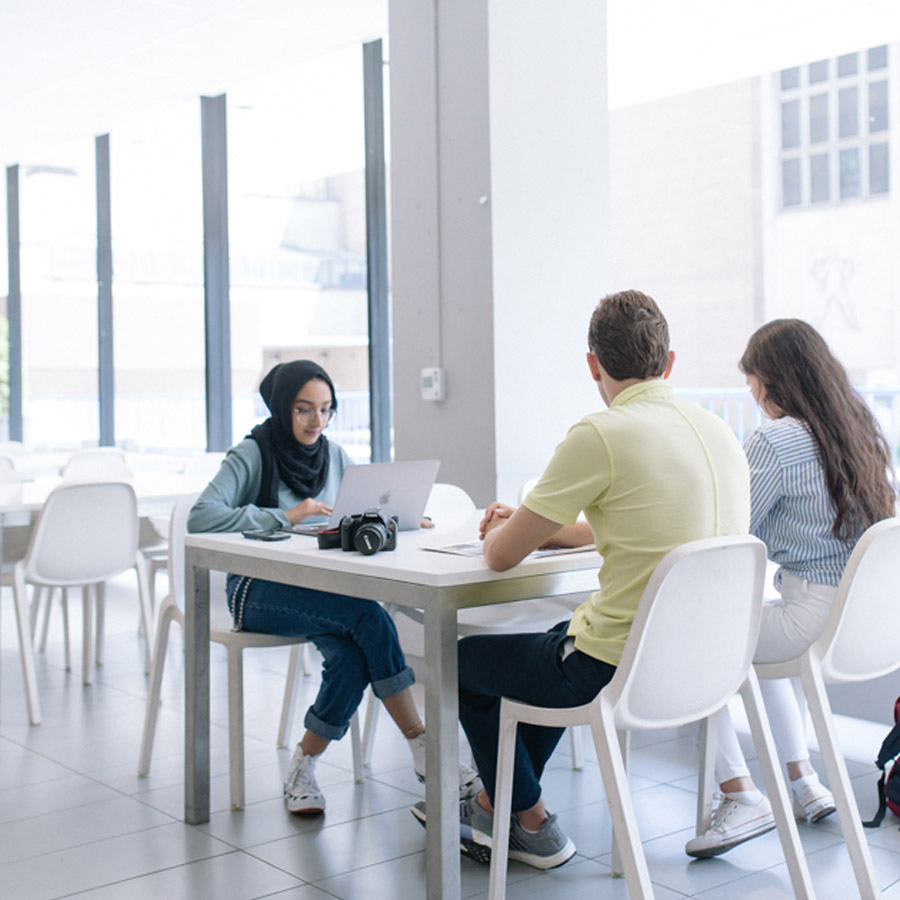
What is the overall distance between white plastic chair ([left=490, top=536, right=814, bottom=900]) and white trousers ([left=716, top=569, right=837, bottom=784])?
32 centimetres

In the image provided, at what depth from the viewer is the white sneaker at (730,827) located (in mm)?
2346

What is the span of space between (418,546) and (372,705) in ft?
3.14

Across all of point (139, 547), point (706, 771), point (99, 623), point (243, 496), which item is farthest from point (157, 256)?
point (706, 771)

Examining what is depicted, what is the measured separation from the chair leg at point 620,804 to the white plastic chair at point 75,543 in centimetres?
225

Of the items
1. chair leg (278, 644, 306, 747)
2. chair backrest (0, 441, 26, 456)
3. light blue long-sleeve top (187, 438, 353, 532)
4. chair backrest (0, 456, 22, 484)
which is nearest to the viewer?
light blue long-sleeve top (187, 438, 353, 532)

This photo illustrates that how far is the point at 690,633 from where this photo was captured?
1.85m

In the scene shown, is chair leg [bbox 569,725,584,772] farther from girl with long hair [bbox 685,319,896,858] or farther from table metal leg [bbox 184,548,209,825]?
table metal leg [bbox 184,548,209,825]

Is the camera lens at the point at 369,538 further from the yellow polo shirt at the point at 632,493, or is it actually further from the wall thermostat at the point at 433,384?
the wall thermostat at the point at 433,384

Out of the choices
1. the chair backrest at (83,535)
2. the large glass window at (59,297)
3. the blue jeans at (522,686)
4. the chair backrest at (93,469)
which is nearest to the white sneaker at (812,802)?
the blue jeans at (522,686)

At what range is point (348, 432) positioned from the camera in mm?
7859

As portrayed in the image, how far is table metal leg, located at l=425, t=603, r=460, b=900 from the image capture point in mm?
1959

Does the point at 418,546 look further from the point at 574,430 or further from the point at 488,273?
the point at 488,273

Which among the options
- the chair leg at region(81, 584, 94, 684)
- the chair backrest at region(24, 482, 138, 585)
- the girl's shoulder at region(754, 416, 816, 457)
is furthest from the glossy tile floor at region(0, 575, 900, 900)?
the girl's shoulder at region(754, 416, 816, 457)

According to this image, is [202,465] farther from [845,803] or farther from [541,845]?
[845,803]
